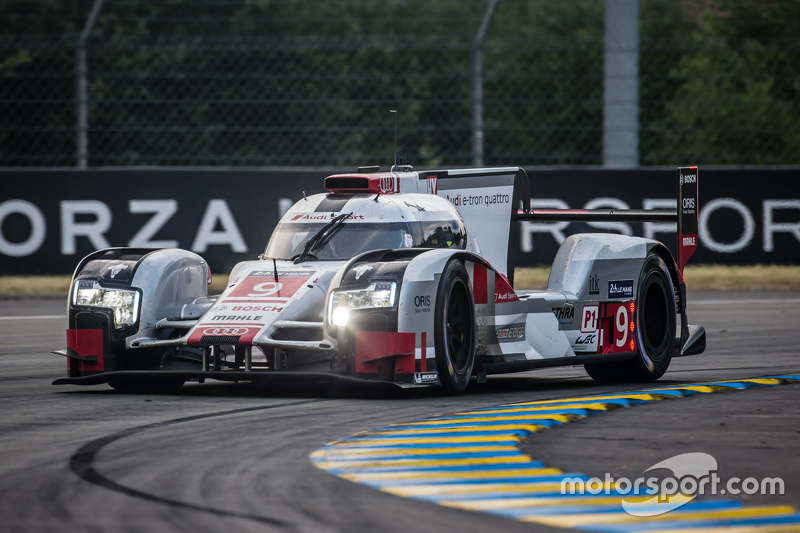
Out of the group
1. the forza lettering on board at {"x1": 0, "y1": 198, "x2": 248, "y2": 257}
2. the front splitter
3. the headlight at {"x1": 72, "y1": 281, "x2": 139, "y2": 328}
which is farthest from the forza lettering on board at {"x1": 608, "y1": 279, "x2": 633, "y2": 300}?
the forza lettering on board at {"x1": 0, "y1": 198, "x2": 248, "y2": 257}

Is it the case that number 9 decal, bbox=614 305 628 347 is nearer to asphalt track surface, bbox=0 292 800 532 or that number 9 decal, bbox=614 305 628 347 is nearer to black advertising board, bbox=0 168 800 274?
asphalt track surface, bbox=0 292 800 532

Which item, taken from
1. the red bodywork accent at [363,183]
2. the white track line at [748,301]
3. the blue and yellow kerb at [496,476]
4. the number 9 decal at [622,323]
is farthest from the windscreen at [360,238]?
the white track line at [748,301]

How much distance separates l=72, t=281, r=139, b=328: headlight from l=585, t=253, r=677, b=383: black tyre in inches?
134

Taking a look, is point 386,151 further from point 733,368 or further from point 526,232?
point 733,368

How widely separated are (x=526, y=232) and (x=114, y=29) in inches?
403

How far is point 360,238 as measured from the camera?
8.42m

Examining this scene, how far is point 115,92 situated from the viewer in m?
17.5

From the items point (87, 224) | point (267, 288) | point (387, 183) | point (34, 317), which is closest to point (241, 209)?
point (87, 224)

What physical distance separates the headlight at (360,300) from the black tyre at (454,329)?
0.31m

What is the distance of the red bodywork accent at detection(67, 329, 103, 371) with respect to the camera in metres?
7.99

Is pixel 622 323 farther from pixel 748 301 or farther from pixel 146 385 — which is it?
pixel 748 301

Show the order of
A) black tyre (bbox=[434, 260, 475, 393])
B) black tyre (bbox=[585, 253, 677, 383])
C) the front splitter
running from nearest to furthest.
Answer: the front splitter → black tyre (bbox=[434, 260, 475, 393]) → black tyre (bbox=[585, 253, 677, 383])

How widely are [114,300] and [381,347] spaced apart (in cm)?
191

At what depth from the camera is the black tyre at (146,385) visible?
809cm
